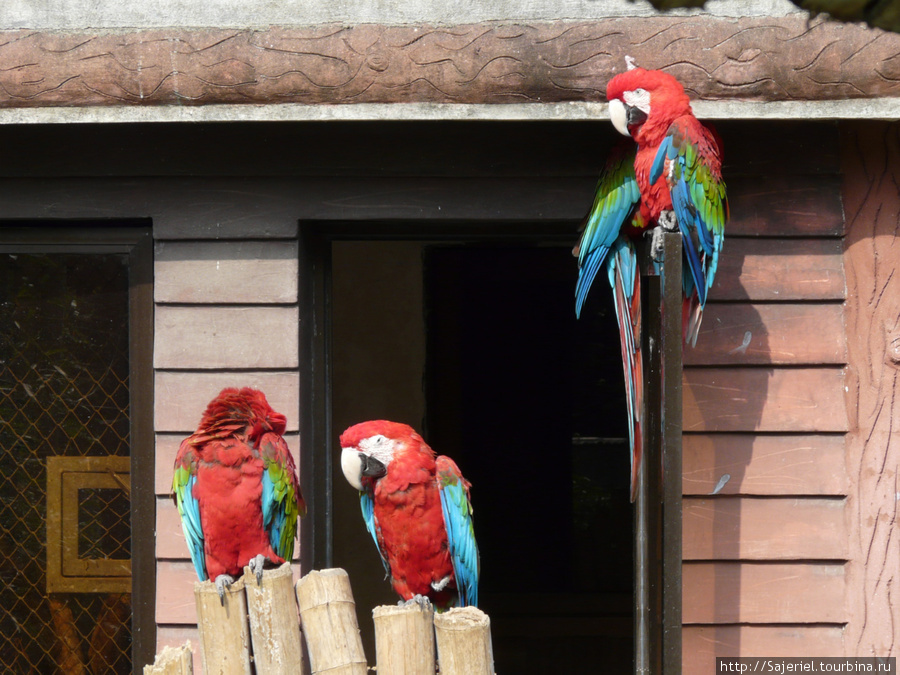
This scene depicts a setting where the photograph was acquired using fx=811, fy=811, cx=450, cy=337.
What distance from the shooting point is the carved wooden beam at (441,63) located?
2.21 meters

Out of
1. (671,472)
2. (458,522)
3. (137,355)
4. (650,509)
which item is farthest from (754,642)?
(137,355)

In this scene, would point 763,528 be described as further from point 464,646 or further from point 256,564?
point 256,564

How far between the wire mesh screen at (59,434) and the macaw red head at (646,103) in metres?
1.63

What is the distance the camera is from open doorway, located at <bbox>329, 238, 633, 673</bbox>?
4504 millimetres

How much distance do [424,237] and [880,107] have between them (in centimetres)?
137

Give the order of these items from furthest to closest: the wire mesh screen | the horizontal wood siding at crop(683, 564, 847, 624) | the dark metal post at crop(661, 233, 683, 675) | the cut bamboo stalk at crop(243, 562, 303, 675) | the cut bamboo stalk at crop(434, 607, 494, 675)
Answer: the wire mesh screen < the horizontal wood siding at crop(683, 564, 847, 624) < the dark metal post at crop(661, 233, 683, 675) < the cut bamboo stalk at crop(243, 562, 303, 675) < the cut bamboo stalk at crop(434, 607, 494, 675)

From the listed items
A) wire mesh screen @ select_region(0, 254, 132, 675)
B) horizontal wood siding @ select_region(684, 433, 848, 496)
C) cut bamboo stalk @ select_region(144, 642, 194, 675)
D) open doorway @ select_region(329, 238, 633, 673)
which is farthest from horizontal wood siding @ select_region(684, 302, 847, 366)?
open doorway @ select_region(329, 238, 633, 673)

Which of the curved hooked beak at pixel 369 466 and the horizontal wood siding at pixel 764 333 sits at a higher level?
the horizontal wood siding at pixel 764 333

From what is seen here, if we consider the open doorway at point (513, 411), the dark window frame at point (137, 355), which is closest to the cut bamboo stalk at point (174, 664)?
the dark window frame at point (137, 355)

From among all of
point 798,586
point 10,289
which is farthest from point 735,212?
point 10,289

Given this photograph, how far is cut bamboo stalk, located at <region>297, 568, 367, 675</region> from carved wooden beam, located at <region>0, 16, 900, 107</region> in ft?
4.24

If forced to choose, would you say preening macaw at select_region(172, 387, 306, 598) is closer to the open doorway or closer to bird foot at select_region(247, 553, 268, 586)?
bird foot at select_region(247, 553, 268, 586)

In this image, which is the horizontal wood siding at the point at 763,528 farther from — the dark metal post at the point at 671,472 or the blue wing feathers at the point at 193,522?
the blue wing feathers at the point at 193,522

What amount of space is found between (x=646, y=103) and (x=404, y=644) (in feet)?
4.55
